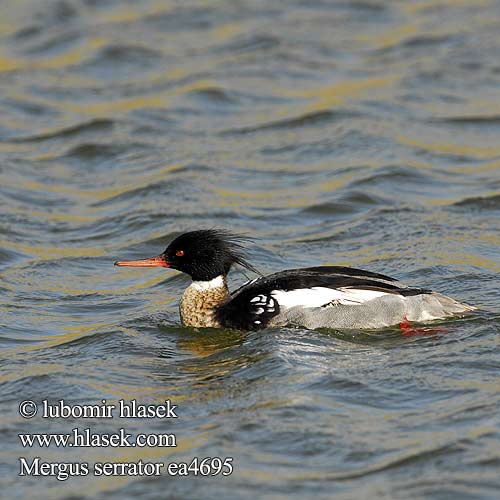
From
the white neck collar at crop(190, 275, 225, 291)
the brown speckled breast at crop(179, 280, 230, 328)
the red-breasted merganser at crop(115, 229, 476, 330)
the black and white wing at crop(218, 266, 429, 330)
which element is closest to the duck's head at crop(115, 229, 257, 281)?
the white neck collar at crop(190, 275, 225, 291)

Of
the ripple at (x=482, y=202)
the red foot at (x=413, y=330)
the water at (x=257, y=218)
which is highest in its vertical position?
the water at (x=257, y=218)

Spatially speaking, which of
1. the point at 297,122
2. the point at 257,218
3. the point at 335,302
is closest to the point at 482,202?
the point at 257,218

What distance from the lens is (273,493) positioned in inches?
280

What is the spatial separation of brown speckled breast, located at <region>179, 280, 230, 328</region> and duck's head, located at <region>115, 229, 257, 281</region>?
0.42ft

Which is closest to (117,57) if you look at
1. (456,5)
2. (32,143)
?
(32,143)

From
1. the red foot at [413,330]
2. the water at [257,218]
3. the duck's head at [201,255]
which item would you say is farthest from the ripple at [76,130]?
the red foot at [413,330]

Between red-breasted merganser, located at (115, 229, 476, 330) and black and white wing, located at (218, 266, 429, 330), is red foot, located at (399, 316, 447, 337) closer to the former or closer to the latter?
red-breasted merganser, located at (115, 229, 476, 330)

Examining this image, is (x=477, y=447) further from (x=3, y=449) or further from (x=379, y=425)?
(x=3, y=449)

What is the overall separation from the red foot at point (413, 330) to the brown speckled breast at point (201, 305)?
5.28 ft

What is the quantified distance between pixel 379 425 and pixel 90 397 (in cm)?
218

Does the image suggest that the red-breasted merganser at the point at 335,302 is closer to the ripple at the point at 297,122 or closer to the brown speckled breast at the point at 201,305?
the brown speckled breast at the point at 201,305

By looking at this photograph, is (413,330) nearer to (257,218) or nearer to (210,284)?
(210,284)

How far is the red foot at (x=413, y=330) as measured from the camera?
389 inches

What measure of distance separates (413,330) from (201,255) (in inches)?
78.8
